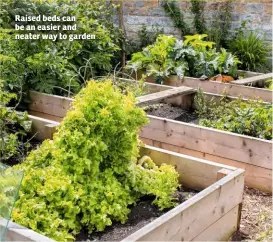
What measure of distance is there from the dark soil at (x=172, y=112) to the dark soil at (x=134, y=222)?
158cm

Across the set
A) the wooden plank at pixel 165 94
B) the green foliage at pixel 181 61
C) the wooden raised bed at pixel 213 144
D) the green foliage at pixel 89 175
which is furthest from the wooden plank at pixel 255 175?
the green foliage at pixel 181 61

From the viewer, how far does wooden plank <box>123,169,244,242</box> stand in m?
2.29

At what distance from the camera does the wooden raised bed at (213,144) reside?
356cm

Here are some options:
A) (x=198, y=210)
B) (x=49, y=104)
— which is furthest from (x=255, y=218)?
(x=49, y=104)

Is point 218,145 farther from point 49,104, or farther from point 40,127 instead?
point 49,104

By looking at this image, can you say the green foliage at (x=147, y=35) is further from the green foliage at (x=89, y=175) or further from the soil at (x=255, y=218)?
the green foliage at (x=89, y=175)

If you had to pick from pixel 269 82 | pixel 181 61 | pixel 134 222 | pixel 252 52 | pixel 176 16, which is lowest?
pixel 134 222

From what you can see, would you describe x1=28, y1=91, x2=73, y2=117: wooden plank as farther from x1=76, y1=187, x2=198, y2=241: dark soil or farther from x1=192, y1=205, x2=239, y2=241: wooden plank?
x1=192, y1=205, x2=239, y2=241: wooden plank

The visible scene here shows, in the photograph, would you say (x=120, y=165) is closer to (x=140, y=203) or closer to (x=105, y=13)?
(x=140, y=203)

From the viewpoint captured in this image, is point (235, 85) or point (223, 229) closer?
point (223, 229)

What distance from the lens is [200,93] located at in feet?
15.4

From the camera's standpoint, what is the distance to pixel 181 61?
19.0 ft

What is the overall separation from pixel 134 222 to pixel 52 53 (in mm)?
2656

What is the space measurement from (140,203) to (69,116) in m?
0.72
